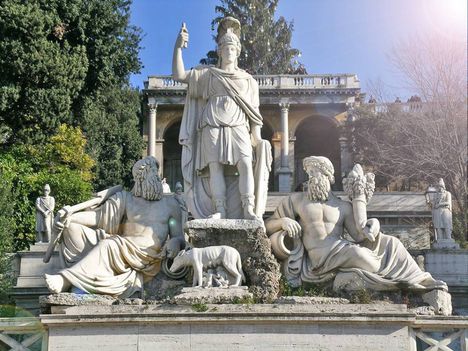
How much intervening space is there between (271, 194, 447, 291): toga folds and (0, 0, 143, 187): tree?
58.5ft

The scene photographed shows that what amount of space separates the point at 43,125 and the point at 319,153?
2551 centimetres

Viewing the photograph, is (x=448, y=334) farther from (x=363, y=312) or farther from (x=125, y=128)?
(x=125, y=128)

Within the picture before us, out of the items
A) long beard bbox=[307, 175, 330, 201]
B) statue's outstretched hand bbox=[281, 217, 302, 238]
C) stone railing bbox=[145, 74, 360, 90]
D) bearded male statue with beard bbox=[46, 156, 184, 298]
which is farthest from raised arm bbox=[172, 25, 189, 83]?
stone railing bbox=[145, 74, 360, 90]

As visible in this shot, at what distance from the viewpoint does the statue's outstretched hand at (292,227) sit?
27.6 feet

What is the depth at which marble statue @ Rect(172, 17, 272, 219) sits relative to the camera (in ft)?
28.9

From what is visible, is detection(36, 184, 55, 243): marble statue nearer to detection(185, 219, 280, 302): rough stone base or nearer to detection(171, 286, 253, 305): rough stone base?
detection(185, 219, 280, 302): rough stone base

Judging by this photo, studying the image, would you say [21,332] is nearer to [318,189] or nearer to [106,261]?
[106,261]

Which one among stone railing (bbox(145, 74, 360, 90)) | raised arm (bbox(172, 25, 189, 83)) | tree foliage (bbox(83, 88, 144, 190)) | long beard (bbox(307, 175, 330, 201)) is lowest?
long beard (bbox(307, 175, 330, 201))

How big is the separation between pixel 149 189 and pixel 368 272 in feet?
9.60

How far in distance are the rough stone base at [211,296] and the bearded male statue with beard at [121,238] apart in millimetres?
923

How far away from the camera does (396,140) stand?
99.6 feet

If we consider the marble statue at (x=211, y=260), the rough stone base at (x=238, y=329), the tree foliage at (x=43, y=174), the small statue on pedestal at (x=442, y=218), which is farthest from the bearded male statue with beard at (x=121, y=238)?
the tree foliage at (x=43, y=174)

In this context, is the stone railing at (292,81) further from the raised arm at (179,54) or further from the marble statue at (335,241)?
the marble statue at (335,241)

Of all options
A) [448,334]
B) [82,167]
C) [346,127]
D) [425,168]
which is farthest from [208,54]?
[448,334]
